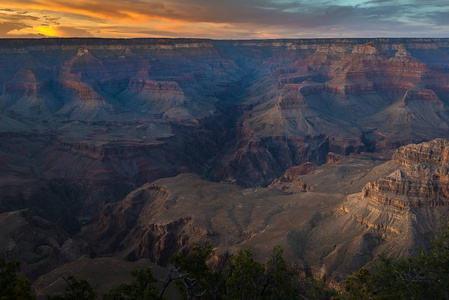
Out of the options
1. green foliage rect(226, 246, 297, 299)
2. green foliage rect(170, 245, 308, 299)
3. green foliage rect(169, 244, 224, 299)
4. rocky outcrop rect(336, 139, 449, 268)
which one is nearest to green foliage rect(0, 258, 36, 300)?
green foliage rect(170, 245, 308, 299)

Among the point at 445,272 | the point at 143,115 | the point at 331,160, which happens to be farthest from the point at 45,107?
the point at 445,272

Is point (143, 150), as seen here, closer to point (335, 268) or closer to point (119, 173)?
point (119, 173)

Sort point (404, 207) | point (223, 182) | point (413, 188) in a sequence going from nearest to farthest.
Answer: point (404, 207), point (413, 188), point (223, 182)

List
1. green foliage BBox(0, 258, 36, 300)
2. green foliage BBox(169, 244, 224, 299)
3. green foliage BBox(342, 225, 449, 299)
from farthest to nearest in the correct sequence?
1. green foliage BBox(169, 244, 224, 299)
2. green foliage BBox(342, 225, 449, 299)
3. green foliage BBox(0, 258, 36, 300)

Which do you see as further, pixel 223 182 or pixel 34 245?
pixel 223 182

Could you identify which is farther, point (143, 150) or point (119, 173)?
point (143, 150)

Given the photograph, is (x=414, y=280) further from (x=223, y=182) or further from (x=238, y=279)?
(x=223, y=182)

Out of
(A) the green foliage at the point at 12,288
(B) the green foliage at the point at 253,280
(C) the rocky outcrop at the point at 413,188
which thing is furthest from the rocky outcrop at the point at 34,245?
(C) the rocky outcrop at the point at 413,188

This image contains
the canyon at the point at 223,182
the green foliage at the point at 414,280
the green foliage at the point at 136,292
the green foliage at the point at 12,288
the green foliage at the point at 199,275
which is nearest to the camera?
the green foliage at the point at 12,288

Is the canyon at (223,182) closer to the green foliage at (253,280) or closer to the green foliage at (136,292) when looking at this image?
the green foliage at (253,280)

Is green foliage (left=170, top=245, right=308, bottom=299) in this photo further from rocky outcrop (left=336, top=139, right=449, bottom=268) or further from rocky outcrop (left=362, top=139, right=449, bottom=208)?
rocky outcrop (left=362, top=139, right=449, bottom=208)

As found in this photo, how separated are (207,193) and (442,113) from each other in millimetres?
141050

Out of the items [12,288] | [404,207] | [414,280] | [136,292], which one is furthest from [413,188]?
[12,288]

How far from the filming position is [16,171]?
379 ft
